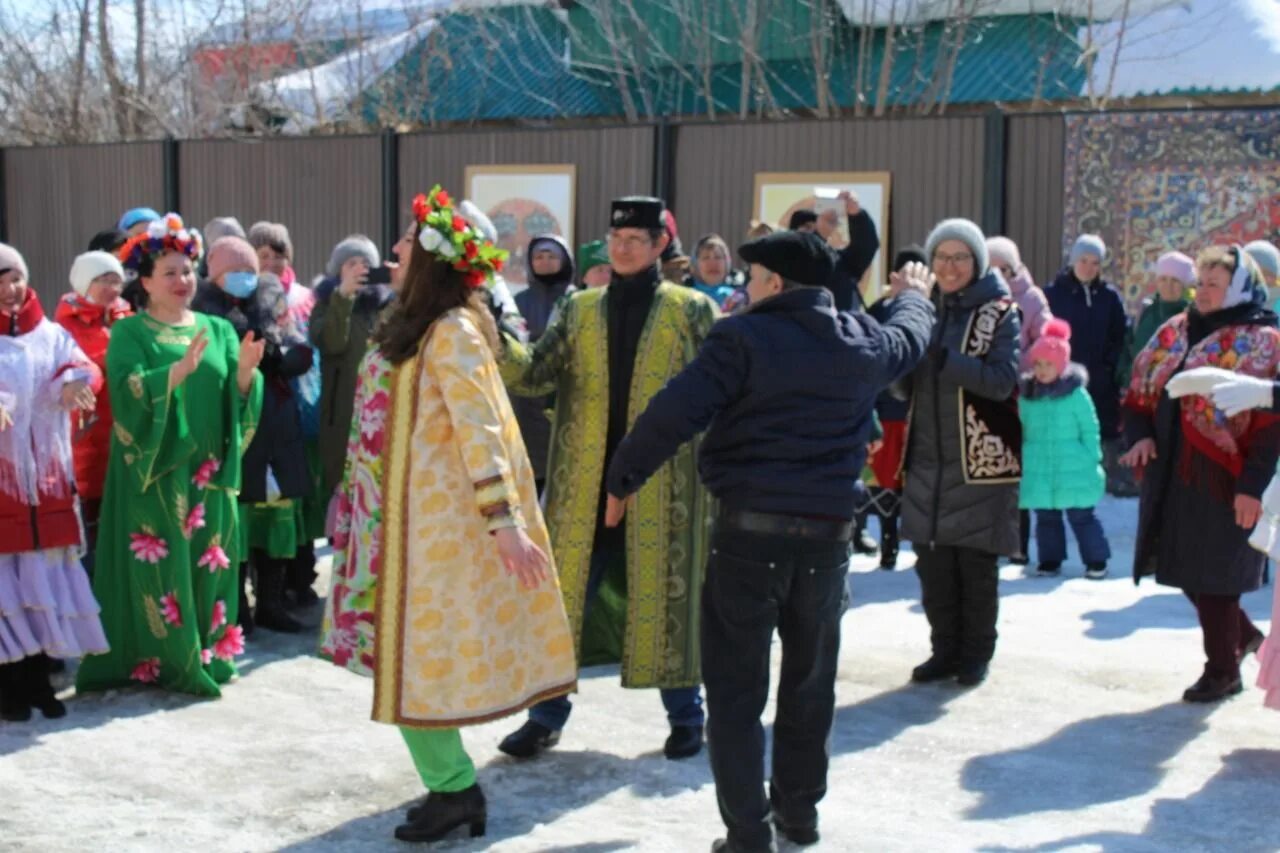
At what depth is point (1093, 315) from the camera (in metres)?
11.1

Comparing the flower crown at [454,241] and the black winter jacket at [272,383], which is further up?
the flower crown at [454,241]

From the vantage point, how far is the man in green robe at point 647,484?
215 inches

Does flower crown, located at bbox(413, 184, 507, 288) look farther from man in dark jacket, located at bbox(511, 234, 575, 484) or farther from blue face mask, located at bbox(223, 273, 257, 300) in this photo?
man in dark jacket, located at bbox(511, 234, 575, 484)

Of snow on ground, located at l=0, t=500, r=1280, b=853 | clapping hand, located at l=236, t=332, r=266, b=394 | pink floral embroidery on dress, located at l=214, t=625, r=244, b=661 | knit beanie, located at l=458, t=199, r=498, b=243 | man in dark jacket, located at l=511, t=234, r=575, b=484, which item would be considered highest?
knit beanie, located at l=458, t=199, r=498, b=243

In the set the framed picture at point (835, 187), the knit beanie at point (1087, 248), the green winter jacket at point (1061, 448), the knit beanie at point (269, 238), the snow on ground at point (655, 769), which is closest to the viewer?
the snow on ground at point (655, 769)

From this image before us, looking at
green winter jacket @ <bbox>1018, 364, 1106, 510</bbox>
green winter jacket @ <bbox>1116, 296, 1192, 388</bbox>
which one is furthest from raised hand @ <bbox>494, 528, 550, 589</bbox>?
green winter jacket @ <bbox>1116, 296, 1192, 388</bbox>

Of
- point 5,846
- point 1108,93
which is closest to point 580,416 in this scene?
point 5,846

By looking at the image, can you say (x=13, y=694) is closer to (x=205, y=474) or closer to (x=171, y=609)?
(x=171, y=609)

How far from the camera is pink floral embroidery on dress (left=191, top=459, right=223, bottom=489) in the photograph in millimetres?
6359

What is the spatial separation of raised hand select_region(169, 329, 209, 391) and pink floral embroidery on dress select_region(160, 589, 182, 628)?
798mm

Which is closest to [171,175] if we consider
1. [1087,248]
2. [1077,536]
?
[1087,248]

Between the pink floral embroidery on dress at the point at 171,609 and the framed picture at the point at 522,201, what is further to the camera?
the framed picture at the point at 522,201

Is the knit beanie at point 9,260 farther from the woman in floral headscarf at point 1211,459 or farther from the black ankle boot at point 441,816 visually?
the woman in floral headscarf at point 1211,459

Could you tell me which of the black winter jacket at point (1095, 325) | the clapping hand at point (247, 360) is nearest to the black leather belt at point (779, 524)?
the clapping hand at point (247, 360)
